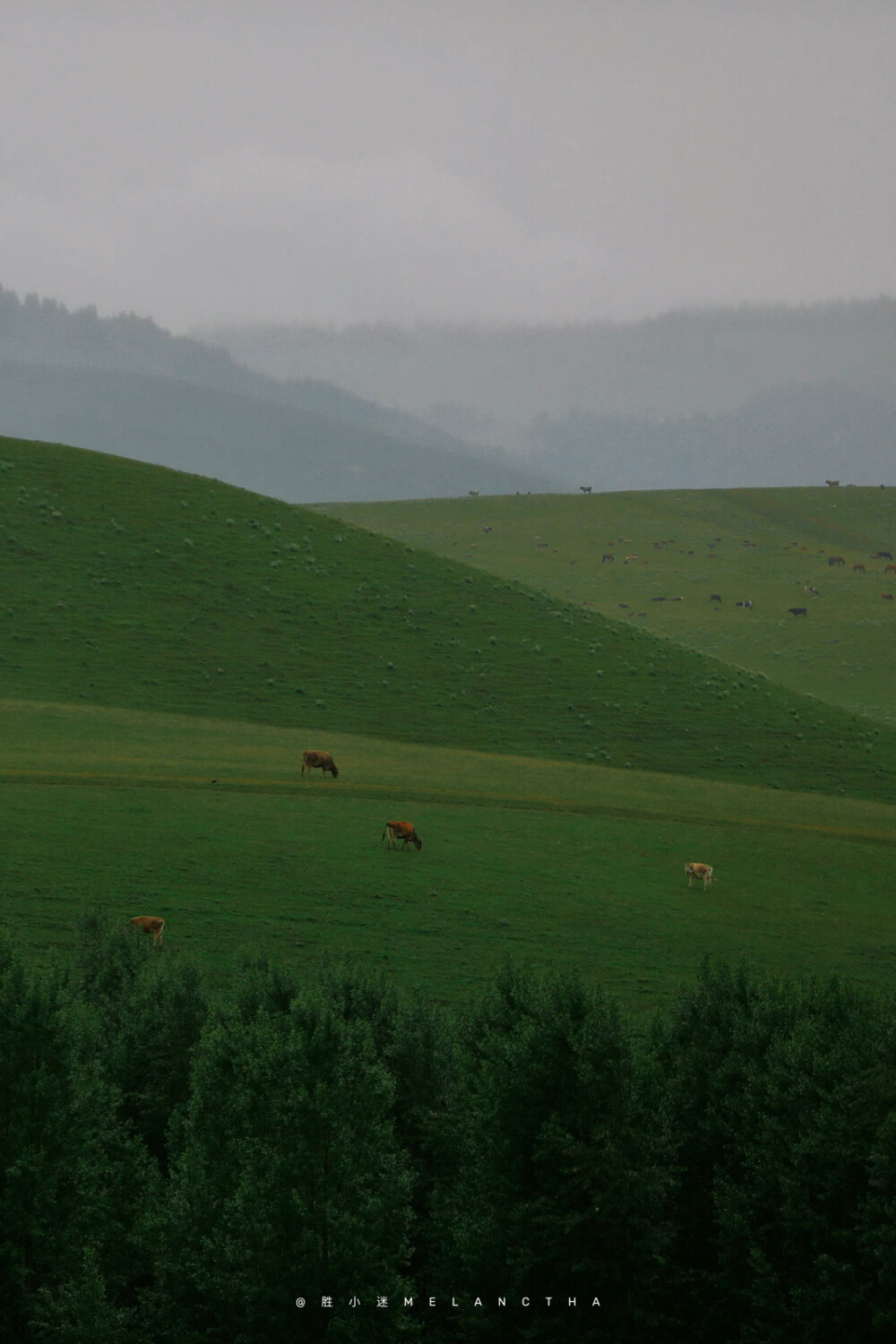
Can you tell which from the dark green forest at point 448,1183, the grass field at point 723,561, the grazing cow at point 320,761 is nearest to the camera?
the dark green forest at point 448,1183

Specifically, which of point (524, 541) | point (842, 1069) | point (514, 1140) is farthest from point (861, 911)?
point (524, 541)

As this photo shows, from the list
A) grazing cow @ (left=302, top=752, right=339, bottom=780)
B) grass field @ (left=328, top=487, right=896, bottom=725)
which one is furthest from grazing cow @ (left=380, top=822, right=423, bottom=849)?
grass field @ (left=328, top=487, right=896, bottom=725)

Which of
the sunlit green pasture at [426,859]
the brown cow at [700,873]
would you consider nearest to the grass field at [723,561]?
the sunlit green pasture at [426,859]

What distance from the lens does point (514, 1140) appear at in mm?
25281

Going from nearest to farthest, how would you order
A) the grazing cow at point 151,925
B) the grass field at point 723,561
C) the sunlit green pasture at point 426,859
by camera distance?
the grazing cow at point 151,925 → the sunlit green pasture at point 426,859 → the grass field at point 723,561

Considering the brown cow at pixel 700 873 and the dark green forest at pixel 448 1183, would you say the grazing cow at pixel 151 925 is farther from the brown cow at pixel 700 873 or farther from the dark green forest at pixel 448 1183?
the brown cow at pixel 700 873

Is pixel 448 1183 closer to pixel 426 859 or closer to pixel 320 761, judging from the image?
pixel 426 859

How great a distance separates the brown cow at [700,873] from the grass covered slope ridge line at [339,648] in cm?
1996

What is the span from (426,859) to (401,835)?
1433 mm

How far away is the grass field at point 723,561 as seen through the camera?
112125mm

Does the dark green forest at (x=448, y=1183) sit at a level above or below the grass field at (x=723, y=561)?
below

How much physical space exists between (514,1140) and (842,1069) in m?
6.86

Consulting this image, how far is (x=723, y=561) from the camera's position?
148m

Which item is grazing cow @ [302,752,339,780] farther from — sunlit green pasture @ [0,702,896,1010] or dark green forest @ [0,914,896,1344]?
dark green forest @ [0,914,896,1344]
